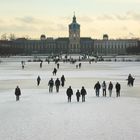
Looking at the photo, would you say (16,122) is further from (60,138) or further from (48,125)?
(60,138)

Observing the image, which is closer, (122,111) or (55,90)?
(122,111)

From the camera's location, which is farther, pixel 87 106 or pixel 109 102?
pixel 109 102

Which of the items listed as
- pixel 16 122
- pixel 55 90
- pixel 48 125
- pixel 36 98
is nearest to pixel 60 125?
pixel 48 125

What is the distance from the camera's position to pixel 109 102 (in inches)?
831

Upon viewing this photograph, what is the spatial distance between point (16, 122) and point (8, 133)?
6.19 feet

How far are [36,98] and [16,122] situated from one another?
690cm

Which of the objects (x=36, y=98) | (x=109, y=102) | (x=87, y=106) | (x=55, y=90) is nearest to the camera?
(x=87, y=106)

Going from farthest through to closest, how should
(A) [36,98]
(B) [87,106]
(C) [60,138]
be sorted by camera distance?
(A) [36,98], (B) [87,106], (C) [60,138]

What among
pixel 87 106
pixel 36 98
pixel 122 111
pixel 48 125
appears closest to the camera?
pixel 48 125

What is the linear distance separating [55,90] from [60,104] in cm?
669

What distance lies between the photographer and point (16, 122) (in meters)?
15.9

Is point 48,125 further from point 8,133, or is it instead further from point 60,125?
point 8,133

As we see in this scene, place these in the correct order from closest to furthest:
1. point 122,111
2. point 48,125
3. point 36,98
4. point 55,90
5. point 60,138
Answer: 1. point 60,138
2. point 48,125
3. point 122,111
4. point 36,98
5. point 55,90

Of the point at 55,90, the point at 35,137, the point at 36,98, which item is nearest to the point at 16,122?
the point at 35,137
